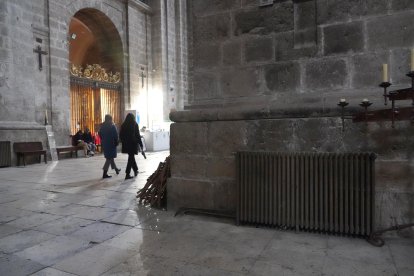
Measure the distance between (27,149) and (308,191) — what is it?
10439mm

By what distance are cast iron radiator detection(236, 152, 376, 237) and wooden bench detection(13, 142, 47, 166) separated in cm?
943

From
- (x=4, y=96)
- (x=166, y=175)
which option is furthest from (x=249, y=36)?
(x=4, y=96)

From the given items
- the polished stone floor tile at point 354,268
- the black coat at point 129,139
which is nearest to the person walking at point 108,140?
the black coat at point 129,139

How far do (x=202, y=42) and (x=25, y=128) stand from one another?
357 inches

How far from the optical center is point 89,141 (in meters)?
14.2

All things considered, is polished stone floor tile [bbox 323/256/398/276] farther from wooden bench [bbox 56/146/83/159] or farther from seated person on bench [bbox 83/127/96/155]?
seated person on bench [bbox 83/127/96/155]

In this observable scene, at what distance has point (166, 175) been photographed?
199 inches

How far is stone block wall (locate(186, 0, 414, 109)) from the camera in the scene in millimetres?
3756

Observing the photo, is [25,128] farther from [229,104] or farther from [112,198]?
[229,104]

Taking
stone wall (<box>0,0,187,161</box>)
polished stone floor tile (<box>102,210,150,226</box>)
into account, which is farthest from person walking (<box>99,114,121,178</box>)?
stone wall (<box>0,0,187,161</box>)

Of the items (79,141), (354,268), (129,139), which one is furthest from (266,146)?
(79,141)

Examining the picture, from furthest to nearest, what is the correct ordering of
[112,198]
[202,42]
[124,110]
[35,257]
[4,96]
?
[124,110] < [4,96] < [112,198] < [202,42] < [35,257]

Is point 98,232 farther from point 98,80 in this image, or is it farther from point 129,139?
A: point 98,80

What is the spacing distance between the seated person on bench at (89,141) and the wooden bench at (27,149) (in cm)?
254
